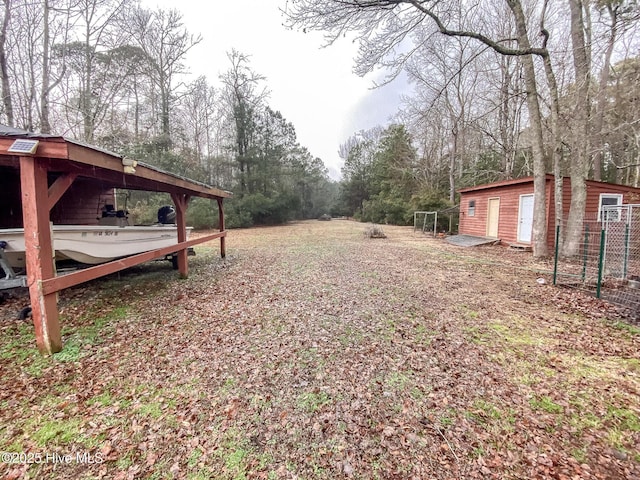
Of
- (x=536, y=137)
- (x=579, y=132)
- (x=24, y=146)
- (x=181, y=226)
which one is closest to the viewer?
(x=24, y=146)

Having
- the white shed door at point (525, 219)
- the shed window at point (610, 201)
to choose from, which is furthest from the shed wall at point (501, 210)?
the shed window at point (610, 201)

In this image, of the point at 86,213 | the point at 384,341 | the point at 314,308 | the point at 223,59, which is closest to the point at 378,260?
the point at 314,308

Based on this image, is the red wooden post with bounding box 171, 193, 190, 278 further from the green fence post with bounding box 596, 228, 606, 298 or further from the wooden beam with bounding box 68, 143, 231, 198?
the green fence post with bounding box 596, 228, 606, 298

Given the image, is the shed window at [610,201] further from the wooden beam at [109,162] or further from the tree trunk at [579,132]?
the wooden beam at [109,162]

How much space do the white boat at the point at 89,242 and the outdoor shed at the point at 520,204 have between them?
11.5 metres

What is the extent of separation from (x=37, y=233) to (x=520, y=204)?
12395 millimetres

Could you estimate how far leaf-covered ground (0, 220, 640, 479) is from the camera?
64.2 inches

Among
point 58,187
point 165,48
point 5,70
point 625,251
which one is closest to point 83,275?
point 58,187

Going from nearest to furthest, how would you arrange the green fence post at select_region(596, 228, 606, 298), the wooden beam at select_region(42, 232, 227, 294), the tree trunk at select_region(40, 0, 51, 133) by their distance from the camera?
the wooden beam at select_region(42, 232, 227, 294) → the green fence post at select_region(596, 228, 606, 298) → the tree trunk at select_region(40, 0, 51, 133)

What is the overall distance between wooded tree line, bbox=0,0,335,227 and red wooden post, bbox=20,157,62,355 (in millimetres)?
9773

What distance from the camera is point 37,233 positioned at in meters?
2.48

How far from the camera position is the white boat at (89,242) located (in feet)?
12.2

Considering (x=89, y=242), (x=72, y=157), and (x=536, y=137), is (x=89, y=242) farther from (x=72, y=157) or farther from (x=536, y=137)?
(x=536, y=137)

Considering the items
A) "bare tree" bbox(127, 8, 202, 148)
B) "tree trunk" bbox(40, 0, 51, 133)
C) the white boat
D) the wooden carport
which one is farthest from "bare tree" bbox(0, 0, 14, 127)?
the wooden carport
